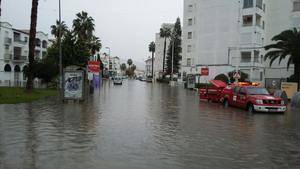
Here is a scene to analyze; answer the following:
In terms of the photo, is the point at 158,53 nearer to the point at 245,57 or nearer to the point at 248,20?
the point at 248,20

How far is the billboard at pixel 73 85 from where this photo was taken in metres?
26.9

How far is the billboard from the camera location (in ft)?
88.1

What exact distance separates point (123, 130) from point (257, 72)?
5845 centimetres

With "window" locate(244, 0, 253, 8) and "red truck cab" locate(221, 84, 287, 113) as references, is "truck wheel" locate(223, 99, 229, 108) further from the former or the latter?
"window" locate(244, 0, 253, 8)

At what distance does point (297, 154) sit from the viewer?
396 inches

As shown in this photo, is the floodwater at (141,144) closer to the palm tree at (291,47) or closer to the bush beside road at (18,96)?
the bush beside road at (18,96)

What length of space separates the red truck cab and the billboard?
975 cm

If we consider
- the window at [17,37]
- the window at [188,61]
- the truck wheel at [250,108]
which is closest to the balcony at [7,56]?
the window at [17,37]

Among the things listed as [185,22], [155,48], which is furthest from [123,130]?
[155,48]

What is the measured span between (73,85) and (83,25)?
50.0 meters

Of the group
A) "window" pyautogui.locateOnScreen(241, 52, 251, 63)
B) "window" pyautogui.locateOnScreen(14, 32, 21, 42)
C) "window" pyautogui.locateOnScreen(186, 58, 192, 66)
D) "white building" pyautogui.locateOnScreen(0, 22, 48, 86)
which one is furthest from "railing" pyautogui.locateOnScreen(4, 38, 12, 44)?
"window" pyautogui.locateOnScreen(241, 52, 251, 63)

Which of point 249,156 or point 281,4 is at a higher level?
point 281,4

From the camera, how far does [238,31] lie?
225 feet

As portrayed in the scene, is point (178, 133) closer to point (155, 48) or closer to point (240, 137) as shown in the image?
point (240, 137)
